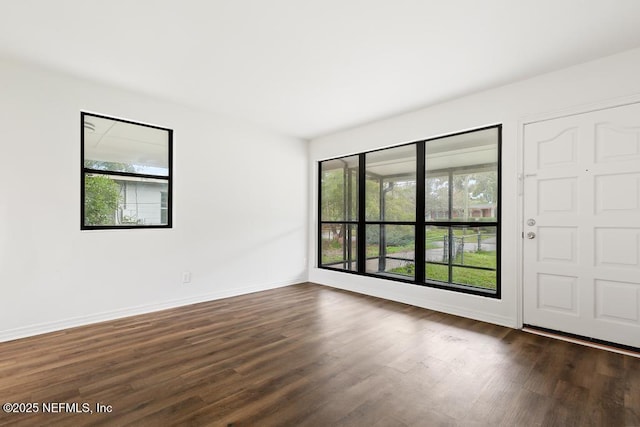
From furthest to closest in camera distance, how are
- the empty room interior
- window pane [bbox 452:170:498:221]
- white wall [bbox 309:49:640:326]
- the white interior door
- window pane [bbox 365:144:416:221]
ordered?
window pane [bbox 365:144:416:221], window pane [bbox 452:170:498:221], white wall [bbox 309:49:640:326], the white interior door, the empty room interior

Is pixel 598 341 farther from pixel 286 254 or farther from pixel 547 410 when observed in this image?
pixel 286 254

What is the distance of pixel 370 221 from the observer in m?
4.89

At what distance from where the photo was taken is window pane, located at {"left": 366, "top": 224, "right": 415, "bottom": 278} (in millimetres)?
4372

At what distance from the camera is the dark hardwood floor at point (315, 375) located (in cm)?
182

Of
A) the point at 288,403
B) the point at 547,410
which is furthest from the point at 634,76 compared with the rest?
the point at 288,403

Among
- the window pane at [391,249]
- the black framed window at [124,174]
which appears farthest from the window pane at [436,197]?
the black framed window at [124,174]

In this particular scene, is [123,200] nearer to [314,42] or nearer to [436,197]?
[314,42]

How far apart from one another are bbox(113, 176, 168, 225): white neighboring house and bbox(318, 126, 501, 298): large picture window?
2729 mm

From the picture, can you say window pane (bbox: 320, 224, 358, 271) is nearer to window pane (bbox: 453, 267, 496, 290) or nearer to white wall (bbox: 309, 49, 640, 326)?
white wall (bbox: 309, 49, 640, 326)

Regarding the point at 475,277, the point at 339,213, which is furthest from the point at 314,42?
the point at 475,277

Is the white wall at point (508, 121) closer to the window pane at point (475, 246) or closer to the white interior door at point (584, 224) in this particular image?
the white interior door at point (584, 224)

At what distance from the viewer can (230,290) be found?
14.8 feet

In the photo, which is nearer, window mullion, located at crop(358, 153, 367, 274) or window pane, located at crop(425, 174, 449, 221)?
window pane, located at crop(425, 174, 449, 221)

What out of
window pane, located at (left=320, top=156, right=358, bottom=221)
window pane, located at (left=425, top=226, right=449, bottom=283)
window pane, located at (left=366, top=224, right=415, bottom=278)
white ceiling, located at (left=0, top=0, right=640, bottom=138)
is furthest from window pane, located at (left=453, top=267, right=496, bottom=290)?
white ceiling, located at (left=0, top=0, right=640, bottom=138)
